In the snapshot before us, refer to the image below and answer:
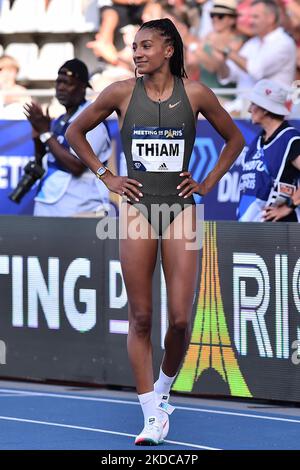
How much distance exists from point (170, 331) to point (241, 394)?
173 centimetres

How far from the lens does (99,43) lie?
1438 cm

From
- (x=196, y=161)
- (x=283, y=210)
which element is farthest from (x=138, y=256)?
(x=196, y=161)

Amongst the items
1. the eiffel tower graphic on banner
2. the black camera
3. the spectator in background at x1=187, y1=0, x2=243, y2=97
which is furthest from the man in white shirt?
the eiffel tower graphic on banner

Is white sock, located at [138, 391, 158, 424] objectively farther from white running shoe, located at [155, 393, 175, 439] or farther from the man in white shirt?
the man in white shirt

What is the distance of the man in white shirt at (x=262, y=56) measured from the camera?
1182 centimetres

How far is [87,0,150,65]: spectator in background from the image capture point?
47.1ft

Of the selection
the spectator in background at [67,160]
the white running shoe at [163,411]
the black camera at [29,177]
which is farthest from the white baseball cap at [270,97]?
the white running shoe at [163,411]

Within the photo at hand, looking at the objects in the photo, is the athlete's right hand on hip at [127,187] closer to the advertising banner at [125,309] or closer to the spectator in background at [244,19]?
the advertising banner at [125,309]

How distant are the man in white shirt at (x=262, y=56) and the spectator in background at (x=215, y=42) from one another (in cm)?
13

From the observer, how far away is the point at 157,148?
6613mm

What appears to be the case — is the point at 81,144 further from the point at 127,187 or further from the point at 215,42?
the point at 215,42

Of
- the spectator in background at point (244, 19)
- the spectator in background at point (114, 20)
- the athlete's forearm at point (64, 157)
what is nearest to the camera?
the athlete's forearm at point (64, 157)

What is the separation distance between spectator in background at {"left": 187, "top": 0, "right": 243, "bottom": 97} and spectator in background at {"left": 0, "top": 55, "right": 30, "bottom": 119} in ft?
6.36

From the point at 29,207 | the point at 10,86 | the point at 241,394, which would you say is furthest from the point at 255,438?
the point at 10,86
